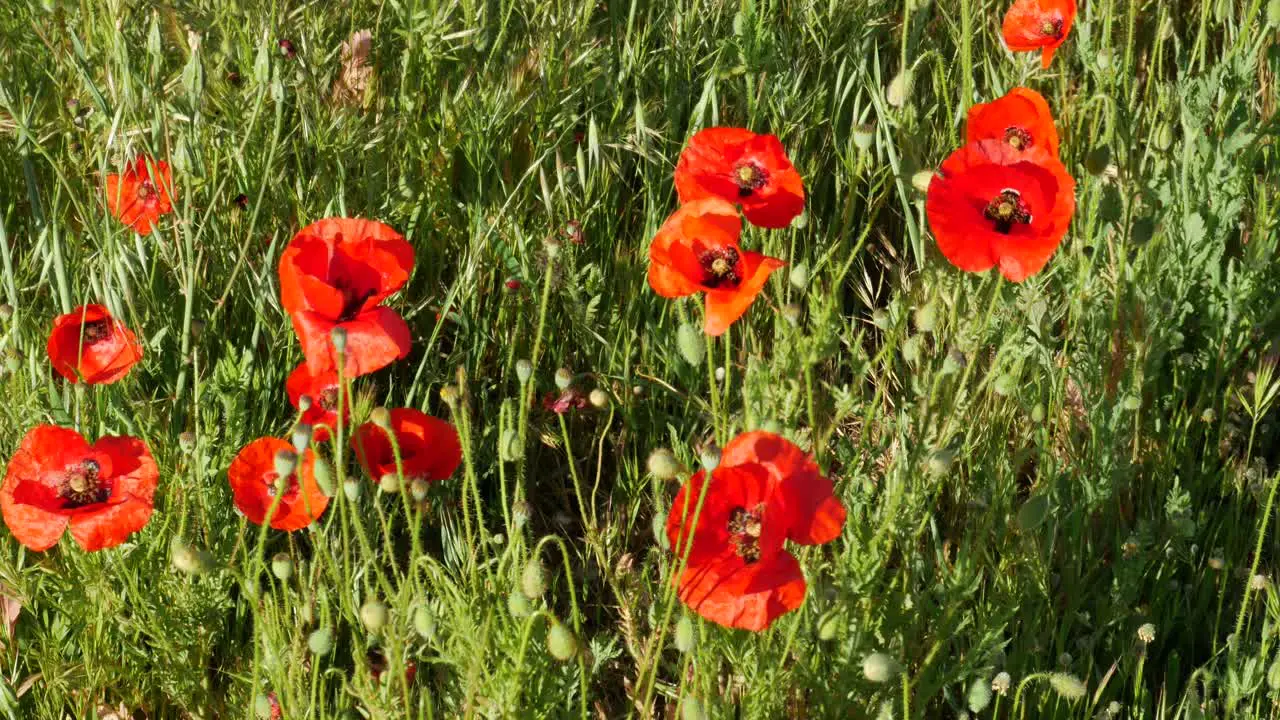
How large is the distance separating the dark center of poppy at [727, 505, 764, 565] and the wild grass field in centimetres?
10

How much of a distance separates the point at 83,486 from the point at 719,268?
99 cm

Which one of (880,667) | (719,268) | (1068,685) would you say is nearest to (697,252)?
(719,268)

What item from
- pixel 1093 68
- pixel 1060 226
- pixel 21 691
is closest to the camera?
pixel 1060 226

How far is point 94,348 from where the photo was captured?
216 centimetres

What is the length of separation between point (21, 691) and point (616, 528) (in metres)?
0.97

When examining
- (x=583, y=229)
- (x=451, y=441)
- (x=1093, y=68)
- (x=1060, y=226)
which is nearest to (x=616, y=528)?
(x=451, y=441)

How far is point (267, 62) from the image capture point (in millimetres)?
2273

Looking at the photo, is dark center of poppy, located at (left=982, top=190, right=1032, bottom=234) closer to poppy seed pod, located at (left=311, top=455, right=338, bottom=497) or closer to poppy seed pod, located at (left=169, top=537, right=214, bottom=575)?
poppy seed pod, located at (left=311, top=455, right=338, bottom=497)

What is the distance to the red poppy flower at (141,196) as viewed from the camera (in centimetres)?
235

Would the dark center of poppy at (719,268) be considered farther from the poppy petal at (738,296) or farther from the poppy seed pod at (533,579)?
the poppy seed pod at (533,579)

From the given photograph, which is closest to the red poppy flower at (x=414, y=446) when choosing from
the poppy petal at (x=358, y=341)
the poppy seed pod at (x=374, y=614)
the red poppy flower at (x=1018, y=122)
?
the poppy petal at (x=358, y=341)

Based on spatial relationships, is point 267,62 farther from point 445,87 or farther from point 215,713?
point 215,713

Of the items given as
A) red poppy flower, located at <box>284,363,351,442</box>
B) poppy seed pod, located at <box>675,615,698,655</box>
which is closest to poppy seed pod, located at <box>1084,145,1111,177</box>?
poppy seed pod, located at <box>675,615,698,655</box>

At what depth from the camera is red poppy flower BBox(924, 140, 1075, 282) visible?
1.86m
